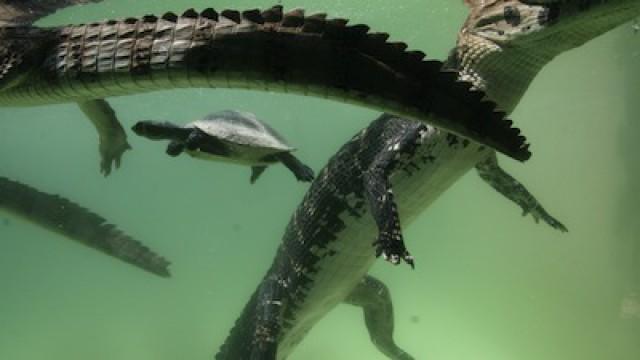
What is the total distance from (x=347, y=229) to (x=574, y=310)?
11.8 m

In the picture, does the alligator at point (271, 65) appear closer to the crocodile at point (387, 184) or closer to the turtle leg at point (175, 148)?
the crocodile at point (387, 184)

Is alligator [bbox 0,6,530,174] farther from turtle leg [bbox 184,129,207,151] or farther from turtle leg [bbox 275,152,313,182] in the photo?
turtle leg [bbox 275,152,313,182]

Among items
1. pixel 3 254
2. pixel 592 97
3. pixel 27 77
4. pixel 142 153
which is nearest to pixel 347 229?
pixel 27 77

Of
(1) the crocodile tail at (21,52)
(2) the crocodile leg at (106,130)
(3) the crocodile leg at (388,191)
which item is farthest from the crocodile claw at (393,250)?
(2) the crocodile leg at (106,130)

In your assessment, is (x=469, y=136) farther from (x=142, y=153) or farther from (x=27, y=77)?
(x=142, y=153)

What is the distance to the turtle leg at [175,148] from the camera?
4.66 m

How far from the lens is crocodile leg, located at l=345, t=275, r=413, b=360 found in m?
5.82

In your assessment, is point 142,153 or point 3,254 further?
point 3,254

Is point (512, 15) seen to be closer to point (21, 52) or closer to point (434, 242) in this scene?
point (21, 52)

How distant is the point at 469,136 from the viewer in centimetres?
206

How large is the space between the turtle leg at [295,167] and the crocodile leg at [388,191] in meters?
0.52

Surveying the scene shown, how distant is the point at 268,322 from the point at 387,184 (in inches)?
65.8

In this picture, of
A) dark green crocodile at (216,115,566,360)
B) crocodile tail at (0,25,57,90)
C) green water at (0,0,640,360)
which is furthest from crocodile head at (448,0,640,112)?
green water at (0,0,640,360)

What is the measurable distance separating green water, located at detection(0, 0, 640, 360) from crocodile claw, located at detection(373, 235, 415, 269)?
3176mm
